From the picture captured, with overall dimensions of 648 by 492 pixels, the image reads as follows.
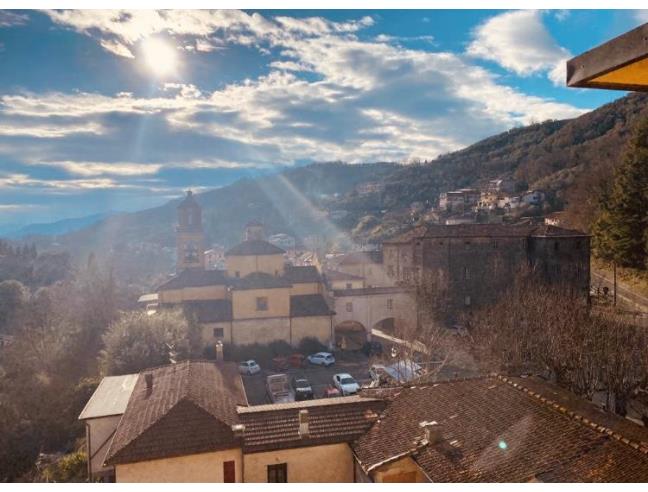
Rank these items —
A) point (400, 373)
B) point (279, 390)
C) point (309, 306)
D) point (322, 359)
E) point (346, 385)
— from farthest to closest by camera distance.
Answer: point (309, 306)
point (322, 359)
point (346, 385)
point (279, 390)
point (400, 373)

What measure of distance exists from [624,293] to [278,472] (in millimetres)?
12998

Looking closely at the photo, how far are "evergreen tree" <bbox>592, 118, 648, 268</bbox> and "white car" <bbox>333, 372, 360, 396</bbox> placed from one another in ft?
29.5

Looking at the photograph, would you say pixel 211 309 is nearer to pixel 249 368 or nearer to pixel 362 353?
pixel 249 368

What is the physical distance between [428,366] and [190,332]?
735cm

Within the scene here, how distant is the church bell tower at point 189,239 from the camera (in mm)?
19453

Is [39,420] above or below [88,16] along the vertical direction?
below

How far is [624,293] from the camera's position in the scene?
45.5 ft

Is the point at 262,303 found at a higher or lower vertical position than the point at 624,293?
lower

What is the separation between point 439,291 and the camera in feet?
Result: 48.7

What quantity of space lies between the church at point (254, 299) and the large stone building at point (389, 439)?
839cm

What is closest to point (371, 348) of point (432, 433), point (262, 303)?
point (262, 303)

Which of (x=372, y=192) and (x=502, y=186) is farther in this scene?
(x=372, y=192)

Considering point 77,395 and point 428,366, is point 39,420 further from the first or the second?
point 428,366

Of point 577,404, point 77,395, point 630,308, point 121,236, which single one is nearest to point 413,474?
point 577,404
